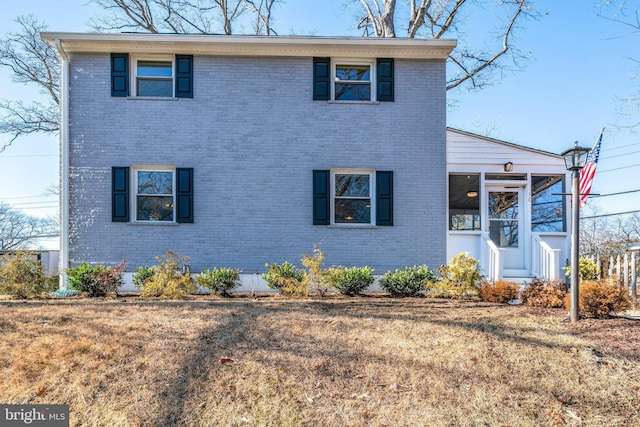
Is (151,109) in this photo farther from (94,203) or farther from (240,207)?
(240,207)

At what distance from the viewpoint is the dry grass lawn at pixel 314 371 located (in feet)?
10.5

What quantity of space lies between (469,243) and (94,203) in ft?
27.9

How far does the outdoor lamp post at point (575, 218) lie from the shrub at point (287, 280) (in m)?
4.08

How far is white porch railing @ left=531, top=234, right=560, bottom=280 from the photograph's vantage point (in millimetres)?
7930

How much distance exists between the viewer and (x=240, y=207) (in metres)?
8.54

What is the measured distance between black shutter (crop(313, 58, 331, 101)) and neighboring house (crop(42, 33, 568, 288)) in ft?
0.07

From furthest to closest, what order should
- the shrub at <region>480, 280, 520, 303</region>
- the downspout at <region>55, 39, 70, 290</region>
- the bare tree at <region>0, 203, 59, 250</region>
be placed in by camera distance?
the bare tree at <region>0, 203, 59, 250</region>
the downspout at <region>55, 39, 70, 290</region>
the shrub at <region>480, 280, 520, 303</region>

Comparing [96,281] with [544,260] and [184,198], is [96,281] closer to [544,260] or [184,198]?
[184,198]

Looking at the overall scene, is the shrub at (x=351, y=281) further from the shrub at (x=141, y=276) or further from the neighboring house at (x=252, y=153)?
the shrub at (x=141, y=276)

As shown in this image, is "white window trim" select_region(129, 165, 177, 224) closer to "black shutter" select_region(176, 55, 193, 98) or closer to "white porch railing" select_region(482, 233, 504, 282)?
"black shutter" select_region(176, 55, 193, 98)

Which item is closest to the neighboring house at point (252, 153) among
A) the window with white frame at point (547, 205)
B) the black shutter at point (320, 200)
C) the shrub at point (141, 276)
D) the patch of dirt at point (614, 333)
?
the black shutter at point (320, 200)

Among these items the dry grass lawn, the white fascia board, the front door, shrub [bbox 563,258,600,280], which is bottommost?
the dry grass lawn
